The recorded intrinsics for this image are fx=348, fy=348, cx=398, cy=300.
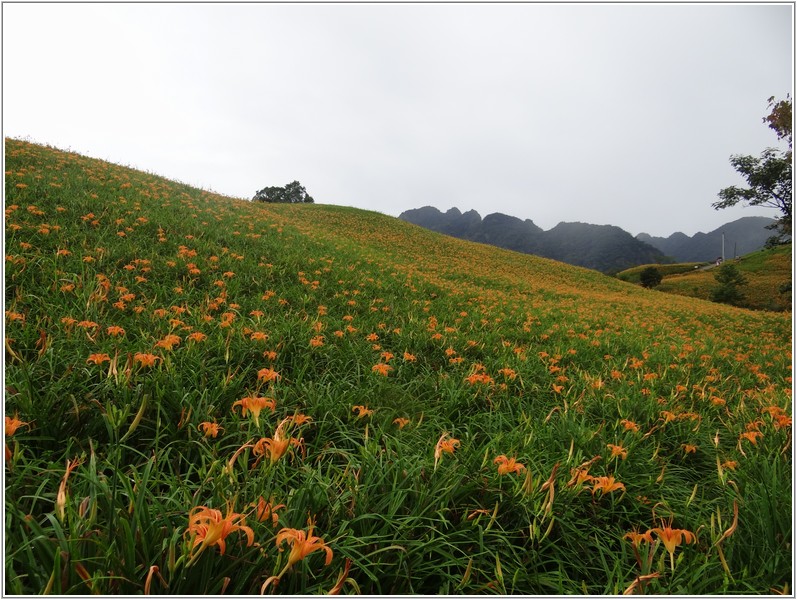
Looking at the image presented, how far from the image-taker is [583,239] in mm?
149875

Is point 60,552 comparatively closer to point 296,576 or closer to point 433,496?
point 296,576

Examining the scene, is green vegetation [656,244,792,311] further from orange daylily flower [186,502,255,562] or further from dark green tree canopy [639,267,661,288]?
orange daylily flower [186,502,255,562]

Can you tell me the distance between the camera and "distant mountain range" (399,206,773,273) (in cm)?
13262

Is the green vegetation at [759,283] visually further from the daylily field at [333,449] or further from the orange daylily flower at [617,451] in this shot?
the orange daylily flower at [617,451]

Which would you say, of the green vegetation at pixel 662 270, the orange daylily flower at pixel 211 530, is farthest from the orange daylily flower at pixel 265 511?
the green vegetation at pixel 662 270

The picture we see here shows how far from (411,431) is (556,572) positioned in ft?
3.47

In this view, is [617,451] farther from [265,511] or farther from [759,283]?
[759,283]

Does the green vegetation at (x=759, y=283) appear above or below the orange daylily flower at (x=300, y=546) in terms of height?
above

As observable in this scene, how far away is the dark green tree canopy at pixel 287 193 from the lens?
159 feet

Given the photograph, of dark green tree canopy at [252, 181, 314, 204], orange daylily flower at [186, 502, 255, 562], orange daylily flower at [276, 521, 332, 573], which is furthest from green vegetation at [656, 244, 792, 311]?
dark green tree canopy at [252, 181, 314, 204]

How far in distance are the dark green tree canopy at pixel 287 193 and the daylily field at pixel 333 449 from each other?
4599cm

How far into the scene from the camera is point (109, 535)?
43.2 inches

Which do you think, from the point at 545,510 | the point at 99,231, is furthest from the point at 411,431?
the point at 99,231

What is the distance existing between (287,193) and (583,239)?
5484 inches
